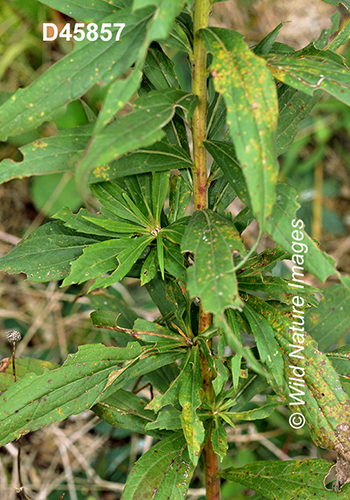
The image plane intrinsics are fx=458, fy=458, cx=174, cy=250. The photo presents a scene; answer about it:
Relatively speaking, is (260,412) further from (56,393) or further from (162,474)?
(56,393)

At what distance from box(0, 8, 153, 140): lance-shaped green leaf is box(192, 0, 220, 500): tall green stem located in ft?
0.44

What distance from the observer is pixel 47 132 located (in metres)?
2.26

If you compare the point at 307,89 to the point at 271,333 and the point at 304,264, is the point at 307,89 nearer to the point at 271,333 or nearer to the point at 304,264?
the point at 304,264

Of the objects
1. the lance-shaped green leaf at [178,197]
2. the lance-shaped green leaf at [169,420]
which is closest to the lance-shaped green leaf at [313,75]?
the lance-shaped green leaf at [178,197]

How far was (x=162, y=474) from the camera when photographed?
0.90 meters

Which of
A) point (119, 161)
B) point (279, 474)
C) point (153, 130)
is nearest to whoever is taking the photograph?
point (153, 130)

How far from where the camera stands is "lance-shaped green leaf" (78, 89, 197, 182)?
0.61m

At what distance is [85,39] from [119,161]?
0.20 metres

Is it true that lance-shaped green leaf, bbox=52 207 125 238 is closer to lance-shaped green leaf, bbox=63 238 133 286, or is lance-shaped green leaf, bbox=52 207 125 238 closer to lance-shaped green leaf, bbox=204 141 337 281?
lance-shaped green leaf, bbox=63 238 133 286

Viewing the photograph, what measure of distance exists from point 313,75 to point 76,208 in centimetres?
156

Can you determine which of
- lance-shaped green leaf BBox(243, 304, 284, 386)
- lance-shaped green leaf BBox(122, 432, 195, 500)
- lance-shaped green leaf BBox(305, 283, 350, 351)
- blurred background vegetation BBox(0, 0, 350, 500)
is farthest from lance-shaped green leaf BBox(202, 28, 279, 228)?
blurred background vegetation BBox(0, 0, 350, 500)

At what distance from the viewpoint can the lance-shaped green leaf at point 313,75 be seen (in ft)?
2.20

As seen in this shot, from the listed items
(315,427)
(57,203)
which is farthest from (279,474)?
(57,203)

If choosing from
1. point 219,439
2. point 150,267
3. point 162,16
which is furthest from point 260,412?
point 162,16
